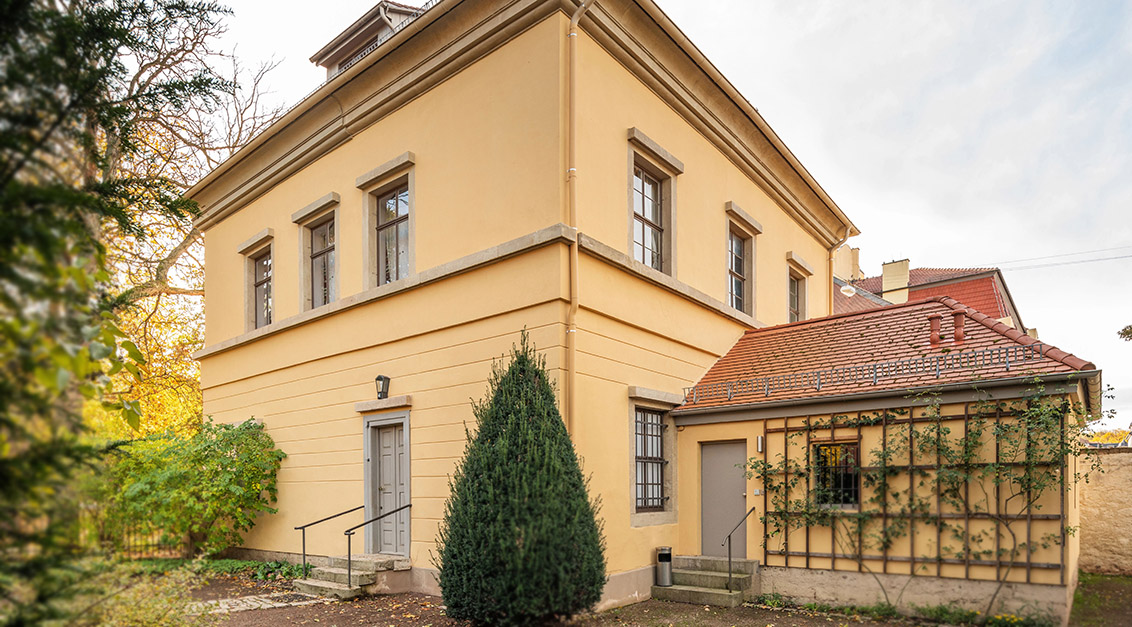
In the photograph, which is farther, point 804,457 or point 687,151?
point 687,151

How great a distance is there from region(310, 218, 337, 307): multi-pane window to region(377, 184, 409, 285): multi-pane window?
1563 mm

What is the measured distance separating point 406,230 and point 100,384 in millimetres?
7251

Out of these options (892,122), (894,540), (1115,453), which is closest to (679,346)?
(894,540)

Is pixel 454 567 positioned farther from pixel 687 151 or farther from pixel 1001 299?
pixel 1001 299

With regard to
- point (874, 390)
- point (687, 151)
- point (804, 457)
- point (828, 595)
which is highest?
point (687, 151)

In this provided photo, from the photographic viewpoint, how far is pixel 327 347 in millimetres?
11969

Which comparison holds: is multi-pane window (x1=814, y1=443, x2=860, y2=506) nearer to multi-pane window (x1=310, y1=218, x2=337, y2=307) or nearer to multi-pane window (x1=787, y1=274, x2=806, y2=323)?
multi-pane window (x1=787, y1=274, x2=806, y2=323)

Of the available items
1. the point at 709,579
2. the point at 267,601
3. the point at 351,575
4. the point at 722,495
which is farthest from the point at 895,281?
the point at 267,601

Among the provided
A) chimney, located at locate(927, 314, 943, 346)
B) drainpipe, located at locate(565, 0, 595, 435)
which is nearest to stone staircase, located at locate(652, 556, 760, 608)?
drainpipe, located at locate(565, 0, 595, 435)

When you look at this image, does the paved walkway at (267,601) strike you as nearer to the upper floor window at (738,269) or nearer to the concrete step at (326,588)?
the concrete step at (326,588)

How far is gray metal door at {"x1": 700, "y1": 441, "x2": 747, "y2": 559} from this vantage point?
10.1 meters

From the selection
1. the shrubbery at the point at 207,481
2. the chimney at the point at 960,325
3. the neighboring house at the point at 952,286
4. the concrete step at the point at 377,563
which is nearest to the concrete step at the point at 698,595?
the concrete step at the point at 377,563

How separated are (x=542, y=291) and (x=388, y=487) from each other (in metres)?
4.34

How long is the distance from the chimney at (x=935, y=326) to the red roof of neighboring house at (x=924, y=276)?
16820 millimetres
